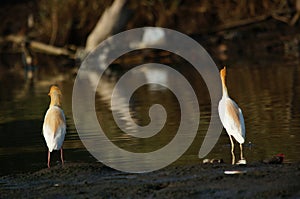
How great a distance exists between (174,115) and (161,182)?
5669 millimetres

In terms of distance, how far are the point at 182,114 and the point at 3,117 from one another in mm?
3862

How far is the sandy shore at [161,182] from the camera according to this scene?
7551 millimetres

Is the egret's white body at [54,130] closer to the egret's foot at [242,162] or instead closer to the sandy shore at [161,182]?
the sandy shore at [161,182]

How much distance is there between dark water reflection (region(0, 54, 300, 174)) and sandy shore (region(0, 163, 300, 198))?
102 cm

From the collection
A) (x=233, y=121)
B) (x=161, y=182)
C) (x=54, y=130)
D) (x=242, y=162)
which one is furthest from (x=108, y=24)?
(x=161, y=182)

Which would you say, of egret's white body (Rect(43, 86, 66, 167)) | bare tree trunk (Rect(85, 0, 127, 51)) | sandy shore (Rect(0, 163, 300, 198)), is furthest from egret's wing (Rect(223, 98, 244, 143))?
bare tree trunk (Rect(85, 0, 127, 51))

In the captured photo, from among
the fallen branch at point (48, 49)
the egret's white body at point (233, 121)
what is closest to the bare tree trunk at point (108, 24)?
the fallen branch at point (48, 49)

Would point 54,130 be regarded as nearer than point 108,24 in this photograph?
Yes

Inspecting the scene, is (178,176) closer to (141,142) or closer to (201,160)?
(201,160)

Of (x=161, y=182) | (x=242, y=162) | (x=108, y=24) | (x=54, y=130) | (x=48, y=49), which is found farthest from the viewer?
(x=48, y=49)

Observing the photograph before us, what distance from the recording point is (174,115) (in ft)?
45.5

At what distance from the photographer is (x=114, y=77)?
73.3 ft

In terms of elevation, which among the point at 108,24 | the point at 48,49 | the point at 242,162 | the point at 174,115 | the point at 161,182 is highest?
the point at 108,24

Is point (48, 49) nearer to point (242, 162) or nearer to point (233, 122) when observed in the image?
point (233, 122)
